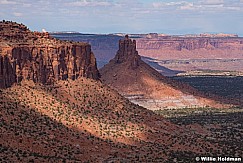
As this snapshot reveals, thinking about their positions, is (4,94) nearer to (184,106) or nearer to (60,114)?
(60,114)

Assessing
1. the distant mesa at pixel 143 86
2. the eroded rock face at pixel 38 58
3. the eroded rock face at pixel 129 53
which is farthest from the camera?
the eroded rock face at pixel 129 53

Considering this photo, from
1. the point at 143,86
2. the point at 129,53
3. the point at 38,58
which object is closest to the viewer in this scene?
the point at 38,58

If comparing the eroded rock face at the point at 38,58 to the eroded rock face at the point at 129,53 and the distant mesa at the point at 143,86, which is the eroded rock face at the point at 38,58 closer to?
the distant mesa at the point at 143,86

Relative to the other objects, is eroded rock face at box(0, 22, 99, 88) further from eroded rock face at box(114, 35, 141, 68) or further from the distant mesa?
eroded rock face at box(114, 35, 141, 68)

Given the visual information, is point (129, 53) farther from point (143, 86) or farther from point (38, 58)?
point (38, 58)

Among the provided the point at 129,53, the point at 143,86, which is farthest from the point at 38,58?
the point at 129,53

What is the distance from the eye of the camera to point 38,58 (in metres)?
62.4

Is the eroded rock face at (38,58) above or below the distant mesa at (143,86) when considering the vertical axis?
above

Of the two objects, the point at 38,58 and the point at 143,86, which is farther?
the point at 143,86

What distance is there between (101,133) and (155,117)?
16.6 meters

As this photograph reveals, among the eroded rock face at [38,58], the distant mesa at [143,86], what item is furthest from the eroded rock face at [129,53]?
the eroded rock face at [38,58]

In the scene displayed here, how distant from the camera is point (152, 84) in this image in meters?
121

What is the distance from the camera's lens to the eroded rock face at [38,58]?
58.4 m

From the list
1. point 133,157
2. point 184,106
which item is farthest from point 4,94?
point 184,106
